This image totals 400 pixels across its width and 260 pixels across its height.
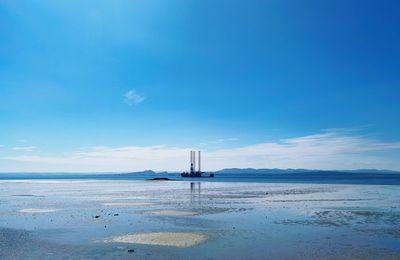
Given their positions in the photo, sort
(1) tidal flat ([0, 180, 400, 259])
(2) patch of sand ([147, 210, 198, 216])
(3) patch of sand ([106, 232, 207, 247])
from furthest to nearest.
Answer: (2) patch of sand ([147, 210, 198, 216]) < (3) patch of sand ([106, 232, 207, 247]) < (1) tidal flat ([0, 180, 400, 259])

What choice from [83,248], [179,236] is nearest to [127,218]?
[179,236]

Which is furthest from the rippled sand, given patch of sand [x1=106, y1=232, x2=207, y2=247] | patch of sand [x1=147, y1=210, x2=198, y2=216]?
patch of sand [x1=106, y1=232, x2=207, y2=247]

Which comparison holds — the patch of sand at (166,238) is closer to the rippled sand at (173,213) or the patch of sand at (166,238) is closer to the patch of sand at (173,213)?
the rippled sand at (173,213)

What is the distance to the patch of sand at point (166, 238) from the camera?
22078 millimetres

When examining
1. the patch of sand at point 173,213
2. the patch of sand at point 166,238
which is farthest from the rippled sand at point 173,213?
the patch of sand at point 166,238

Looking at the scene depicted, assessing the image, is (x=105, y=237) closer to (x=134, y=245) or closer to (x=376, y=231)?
(x=134, y=245)

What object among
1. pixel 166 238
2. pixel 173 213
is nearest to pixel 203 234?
pixel 166 238

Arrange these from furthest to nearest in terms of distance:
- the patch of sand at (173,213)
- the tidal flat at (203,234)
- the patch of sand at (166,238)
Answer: the patch of sand at (173,213) < the patch of sand at (166,238) < the tidal flat at (203,234)

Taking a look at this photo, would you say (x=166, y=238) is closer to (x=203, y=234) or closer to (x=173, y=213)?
(x=203, y=234)

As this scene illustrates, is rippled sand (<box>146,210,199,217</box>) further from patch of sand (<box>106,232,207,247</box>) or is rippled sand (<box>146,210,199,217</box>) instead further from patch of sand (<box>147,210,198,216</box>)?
patch of sand (<box>106,232,207,247</box>)

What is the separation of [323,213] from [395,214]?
21.4 ft

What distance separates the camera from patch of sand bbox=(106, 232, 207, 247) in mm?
22078

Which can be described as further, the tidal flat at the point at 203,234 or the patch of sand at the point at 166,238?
the patch of sand at the point at 166,238

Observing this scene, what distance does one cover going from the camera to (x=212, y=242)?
22.3 metres
